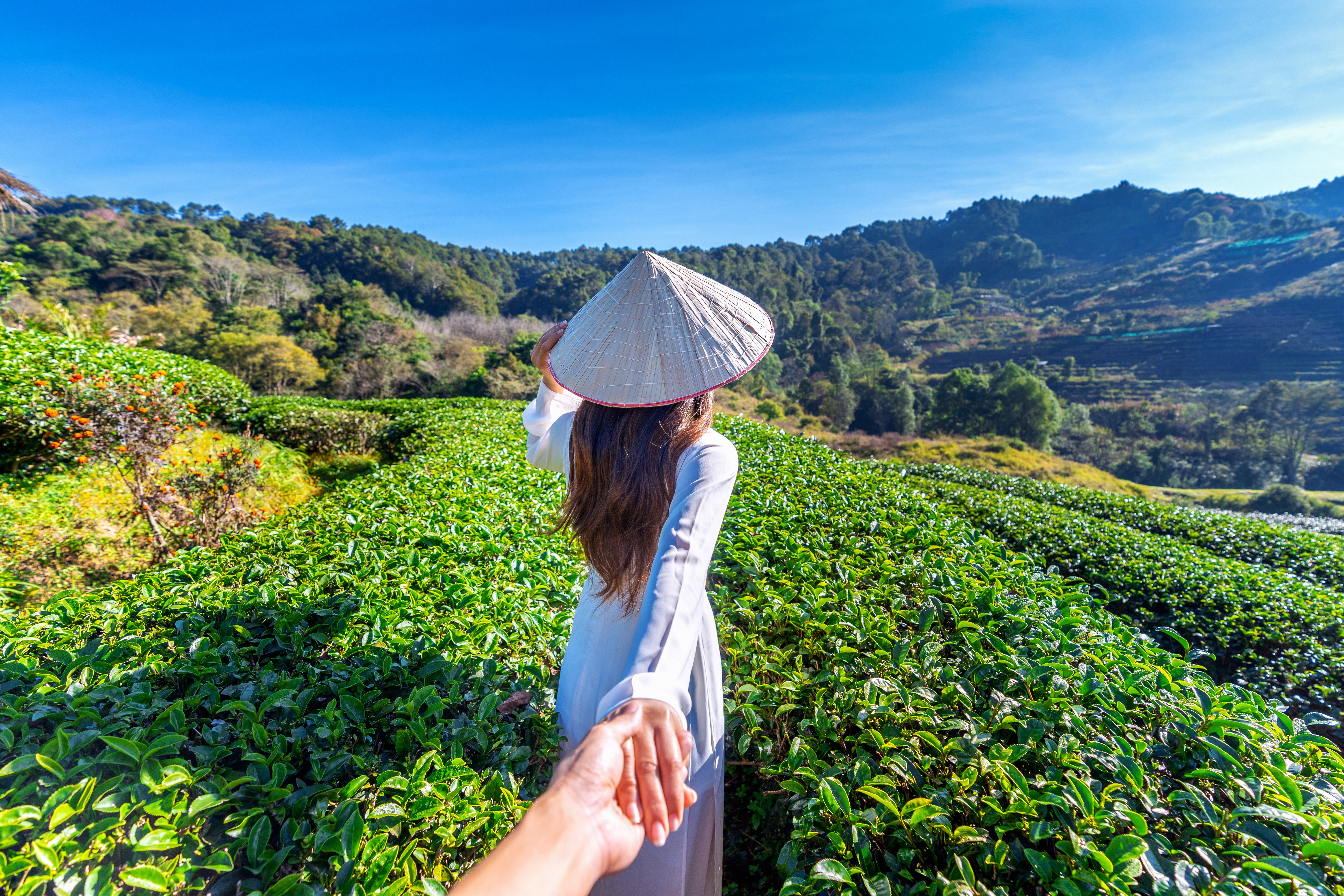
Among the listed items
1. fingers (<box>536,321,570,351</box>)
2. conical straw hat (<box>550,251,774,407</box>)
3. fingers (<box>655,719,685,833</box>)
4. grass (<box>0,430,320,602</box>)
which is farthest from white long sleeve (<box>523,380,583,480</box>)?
grass (<box>0,430,320,602</box>)

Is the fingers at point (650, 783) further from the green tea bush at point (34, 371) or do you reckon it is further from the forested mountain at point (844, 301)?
the green tea bush at point (34, 371)

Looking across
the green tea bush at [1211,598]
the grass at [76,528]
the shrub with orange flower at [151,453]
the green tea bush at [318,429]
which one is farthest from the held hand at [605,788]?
the green tea bush at [318,429]

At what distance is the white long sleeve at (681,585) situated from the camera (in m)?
0.75

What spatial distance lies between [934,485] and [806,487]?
11.7ft

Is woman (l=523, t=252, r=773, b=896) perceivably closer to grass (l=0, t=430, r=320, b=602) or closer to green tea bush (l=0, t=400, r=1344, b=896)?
green tea bush (l=0, t=400, r=1344, b=896)

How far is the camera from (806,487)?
3592mm

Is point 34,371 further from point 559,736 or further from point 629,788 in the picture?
point 629,788

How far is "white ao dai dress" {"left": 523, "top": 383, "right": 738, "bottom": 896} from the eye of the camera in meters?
0.81

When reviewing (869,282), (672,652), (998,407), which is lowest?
(998,407)

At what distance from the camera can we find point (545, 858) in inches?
21.8

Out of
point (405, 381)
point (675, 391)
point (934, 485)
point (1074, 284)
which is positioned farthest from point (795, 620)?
point (1074, 284)

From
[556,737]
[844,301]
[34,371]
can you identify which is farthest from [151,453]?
[844,301]

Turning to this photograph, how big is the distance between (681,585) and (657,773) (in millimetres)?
271

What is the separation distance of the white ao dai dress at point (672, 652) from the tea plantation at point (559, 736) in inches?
8.4
